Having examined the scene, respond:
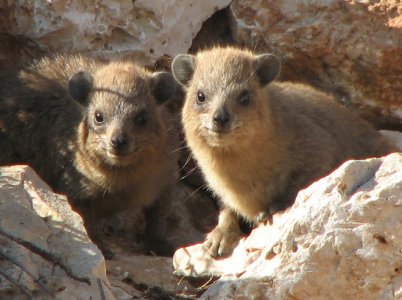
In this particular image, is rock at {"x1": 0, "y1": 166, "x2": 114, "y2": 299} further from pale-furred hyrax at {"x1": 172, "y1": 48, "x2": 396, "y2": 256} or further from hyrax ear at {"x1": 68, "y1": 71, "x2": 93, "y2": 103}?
hyrax ear at {"x1": 68, "y1": 71, "x2": 93, "y2": 103}

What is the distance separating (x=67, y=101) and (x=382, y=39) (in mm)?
2792

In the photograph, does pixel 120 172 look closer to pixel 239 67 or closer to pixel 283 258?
pixel 239 67

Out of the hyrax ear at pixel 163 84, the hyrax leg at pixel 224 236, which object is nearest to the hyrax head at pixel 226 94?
the hyrax ear at pixel 163 84

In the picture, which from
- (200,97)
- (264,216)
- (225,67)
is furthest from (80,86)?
(264,216)

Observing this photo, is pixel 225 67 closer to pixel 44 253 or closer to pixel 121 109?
pixel 121 109

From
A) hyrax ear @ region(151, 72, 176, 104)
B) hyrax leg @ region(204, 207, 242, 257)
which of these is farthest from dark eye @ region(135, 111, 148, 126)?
hyrax leg @ region(204, 207, 242, 257)

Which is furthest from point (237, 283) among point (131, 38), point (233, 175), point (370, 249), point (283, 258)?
point (131, 38)

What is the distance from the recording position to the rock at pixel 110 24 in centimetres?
834

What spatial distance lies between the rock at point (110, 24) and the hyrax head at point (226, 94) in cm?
87

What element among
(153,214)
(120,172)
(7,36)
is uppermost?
(7,36)

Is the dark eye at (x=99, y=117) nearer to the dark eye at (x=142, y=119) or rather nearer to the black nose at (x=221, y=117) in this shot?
the dark eye at (x=142, y=119)

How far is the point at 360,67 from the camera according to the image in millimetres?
8367

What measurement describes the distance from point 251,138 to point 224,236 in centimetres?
76

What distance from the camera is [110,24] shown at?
8.35 meters
